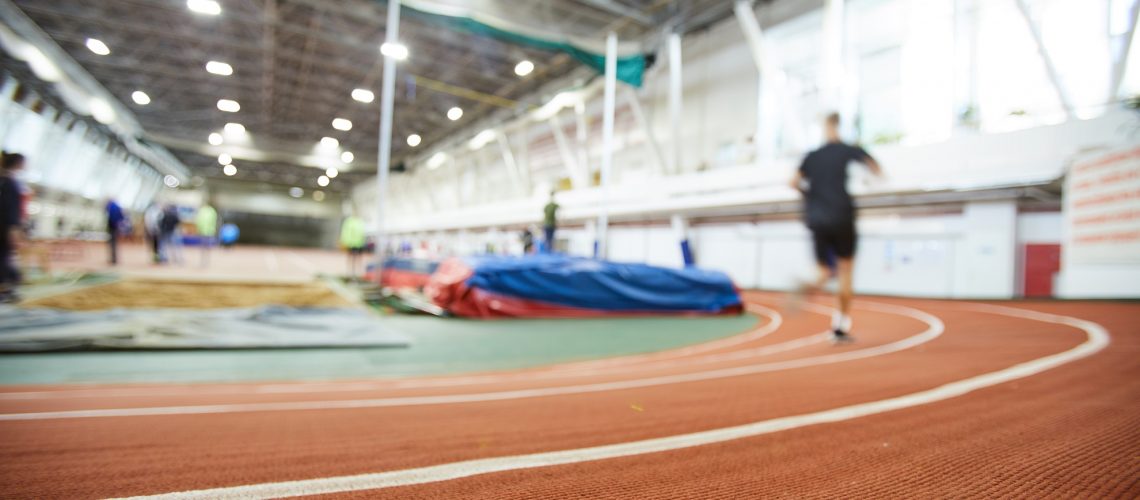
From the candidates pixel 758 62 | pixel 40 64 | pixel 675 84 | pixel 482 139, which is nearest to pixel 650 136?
pixel 675 84

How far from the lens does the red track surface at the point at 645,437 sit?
954mm

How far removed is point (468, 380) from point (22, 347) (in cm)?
289

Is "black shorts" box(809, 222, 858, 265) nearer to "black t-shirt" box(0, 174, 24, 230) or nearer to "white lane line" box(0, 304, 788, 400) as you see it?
"white lane line" box(0, 304, 788, 400)

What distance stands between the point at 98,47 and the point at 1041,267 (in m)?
22.6

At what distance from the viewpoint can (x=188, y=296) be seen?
19.4 ft

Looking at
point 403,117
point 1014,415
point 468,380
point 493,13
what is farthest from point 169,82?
point 1014,415

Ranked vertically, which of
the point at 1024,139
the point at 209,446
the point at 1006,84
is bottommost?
the point at 209,446

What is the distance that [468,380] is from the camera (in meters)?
3.01

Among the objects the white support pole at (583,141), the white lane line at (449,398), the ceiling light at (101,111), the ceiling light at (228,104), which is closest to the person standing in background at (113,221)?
the ceiling light at (101,111)

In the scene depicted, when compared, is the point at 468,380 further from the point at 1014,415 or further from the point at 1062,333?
the point at 1062,333

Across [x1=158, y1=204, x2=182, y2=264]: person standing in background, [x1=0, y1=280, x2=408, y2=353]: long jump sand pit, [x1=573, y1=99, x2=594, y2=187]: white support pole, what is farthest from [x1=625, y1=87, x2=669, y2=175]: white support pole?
[x1=158, y1=204, x2=182, y2=264]: person standing in background

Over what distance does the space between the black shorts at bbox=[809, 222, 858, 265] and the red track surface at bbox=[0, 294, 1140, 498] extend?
86 cm

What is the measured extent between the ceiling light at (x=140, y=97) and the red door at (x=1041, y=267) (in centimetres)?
2562

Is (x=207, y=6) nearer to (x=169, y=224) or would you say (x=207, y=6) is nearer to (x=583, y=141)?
(x=169, y=224)
